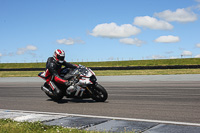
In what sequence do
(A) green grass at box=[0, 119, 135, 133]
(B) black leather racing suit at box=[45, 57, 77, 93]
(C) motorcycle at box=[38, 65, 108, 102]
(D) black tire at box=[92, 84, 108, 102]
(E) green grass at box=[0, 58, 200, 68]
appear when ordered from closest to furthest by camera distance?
(A) green grass at box=[0, 119, 135, 133] < (C) motorcycle at box=[38, 65, 108, 102] < (D) black tire at box=[92, 84, 108, 102] < (B) black leather racing suit at box=[45, 57, 77, 93] < (E) green grass at box=[0, 58, 200, 68]

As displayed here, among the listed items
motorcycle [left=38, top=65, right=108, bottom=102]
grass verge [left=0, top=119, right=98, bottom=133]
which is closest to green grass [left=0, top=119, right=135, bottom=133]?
grass verge [left=0, top=119, right=98, bottom=133]

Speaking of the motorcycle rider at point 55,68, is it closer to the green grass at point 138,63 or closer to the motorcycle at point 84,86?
the motorcycle at point 84,86

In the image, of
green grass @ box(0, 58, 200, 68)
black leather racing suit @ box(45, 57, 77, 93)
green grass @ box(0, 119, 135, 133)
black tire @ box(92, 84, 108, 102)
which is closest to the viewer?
green grass @ box(0, 119, 135, 133)

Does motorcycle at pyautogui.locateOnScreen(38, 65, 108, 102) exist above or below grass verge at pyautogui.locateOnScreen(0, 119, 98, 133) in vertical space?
above

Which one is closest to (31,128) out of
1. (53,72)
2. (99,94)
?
(99,94)

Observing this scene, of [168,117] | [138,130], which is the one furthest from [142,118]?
[138,130]

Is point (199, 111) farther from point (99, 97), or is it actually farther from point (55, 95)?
point (55, 95)

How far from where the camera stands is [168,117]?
21.7 ft

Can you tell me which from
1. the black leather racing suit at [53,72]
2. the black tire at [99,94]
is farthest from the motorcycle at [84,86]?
the black leather racing suit at [53,72]

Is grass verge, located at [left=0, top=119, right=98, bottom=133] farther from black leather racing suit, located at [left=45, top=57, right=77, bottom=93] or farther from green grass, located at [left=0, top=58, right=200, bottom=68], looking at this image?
green grass, located at [left=0, top=58, right=200, bottom=68]

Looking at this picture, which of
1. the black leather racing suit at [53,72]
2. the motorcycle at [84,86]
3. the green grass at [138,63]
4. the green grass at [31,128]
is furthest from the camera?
the green grass at [138,63]

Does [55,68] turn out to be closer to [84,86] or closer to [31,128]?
[84,86]

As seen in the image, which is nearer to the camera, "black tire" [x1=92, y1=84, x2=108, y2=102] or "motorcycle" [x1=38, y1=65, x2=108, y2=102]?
"motorcycle" [x1=38, y1=65, x2=108, y2=102]

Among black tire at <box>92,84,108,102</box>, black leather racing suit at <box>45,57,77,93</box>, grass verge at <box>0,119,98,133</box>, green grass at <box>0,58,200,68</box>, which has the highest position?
green grass at <box>0,58,200,68</box>
